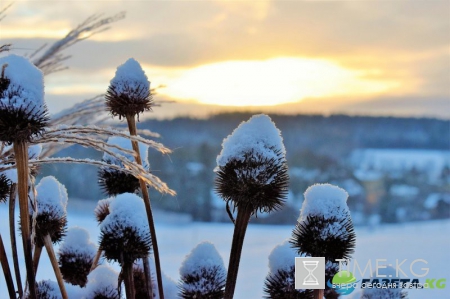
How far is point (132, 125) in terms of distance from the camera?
0.66 metres

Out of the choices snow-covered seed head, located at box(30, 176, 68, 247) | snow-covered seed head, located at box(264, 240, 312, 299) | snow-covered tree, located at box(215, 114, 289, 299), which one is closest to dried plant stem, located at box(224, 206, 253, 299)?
snow-covered tree, located at box(215, 114, 289, 299)

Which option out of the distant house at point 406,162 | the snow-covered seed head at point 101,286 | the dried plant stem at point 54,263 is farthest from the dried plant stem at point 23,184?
the distant house at point 406,162

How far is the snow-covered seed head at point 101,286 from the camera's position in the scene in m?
0.72

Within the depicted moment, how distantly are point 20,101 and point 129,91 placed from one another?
193 millimetres

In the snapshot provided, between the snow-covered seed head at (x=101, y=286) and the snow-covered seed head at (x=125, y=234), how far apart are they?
0.31ft

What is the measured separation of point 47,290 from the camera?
73 centimetres

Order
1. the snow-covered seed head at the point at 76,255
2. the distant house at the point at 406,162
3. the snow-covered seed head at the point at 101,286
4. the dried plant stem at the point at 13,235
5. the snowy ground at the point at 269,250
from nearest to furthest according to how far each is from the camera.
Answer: the dried plant stem at the point at 13,235 → the snow-covered seed head at the point at 101,286 → the snow-covered seed head at the point at 76,255 → the snowy ground at the point at 269,250 → the distant house at the point at 406,162

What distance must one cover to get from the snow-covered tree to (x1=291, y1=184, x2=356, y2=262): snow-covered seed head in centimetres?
3

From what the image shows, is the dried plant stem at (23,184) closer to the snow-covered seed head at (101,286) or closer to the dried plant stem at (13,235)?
the dried plant stem at (13,235)

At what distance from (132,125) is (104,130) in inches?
6.8

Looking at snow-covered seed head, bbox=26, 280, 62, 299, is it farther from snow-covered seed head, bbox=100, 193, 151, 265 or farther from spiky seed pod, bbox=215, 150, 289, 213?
spiky seed pod, bbox=215, 150, 289, 213

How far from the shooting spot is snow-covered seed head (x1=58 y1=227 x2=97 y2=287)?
819 mm

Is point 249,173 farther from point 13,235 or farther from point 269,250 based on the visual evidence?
point 269,250

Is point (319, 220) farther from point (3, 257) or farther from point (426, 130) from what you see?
point (426, 130)
